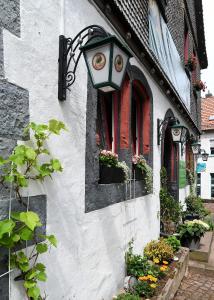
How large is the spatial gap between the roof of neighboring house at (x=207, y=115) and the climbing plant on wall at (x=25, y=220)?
20603 mm

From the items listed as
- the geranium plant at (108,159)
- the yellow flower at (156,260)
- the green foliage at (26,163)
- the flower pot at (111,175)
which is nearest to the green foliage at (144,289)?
the yellow flower at (156,260)

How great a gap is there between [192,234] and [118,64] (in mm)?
5115

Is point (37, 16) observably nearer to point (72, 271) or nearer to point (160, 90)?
point (72, 271)

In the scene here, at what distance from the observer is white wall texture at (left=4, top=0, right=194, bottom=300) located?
2.24m

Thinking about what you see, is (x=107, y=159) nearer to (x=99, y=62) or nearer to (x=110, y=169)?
(x=110, y=169)

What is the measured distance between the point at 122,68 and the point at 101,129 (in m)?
1.63

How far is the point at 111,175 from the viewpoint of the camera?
3.62 meters

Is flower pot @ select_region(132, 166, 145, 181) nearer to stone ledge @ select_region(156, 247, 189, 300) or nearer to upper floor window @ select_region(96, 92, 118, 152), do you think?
upper floor window @ select_region(96, 92, 118, 152)

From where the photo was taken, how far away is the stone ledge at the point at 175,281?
12.9 feet

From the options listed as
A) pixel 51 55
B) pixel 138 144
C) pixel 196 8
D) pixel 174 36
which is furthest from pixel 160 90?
pixel 196 8

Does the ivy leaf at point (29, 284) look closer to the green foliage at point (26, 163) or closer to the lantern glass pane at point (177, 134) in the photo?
the green foliage at point (26, 163)

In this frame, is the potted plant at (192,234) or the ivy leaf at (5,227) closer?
the ivy leaf at (5,227)

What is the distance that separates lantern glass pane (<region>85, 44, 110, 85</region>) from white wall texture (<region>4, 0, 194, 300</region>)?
32 centimetres

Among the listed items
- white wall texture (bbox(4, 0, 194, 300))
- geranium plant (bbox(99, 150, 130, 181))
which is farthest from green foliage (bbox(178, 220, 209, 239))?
geranium plant (bbox(99, 150, 130, 181))
